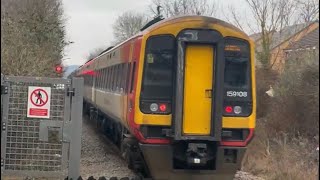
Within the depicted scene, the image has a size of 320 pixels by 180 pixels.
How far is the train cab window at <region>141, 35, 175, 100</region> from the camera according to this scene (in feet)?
29.7

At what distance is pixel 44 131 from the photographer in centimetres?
792

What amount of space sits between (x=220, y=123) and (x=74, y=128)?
2384 millimetres

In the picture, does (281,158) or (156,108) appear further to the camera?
(281,158)

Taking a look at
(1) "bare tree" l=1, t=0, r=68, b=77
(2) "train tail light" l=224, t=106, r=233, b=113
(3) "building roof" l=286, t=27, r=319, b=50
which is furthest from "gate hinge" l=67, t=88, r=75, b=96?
(3) "building roof" l=286, t=27, r=319, b=50

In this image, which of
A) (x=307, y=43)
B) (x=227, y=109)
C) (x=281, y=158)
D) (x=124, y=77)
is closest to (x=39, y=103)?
(x=227, y=109)

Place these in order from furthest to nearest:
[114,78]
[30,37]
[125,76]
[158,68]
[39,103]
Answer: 1. [30,37]
2. [114,78]
3. [125,76]
4. [158,68]
5. [39,103]

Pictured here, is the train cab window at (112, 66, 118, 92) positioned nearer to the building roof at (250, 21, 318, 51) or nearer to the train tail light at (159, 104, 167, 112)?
the train tail light at (159, 104, 167, 112)

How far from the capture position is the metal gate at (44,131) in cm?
793

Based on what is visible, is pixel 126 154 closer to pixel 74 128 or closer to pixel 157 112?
pixel 157 112

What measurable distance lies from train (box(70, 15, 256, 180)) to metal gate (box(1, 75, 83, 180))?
50.9 inches

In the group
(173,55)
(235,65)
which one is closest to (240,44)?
(235,65)

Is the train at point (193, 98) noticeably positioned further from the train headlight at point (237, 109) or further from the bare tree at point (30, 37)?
the bare tree at point (30, 37)

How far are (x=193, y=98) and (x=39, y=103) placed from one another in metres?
2.48

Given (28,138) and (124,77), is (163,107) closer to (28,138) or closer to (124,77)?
(124,77)
